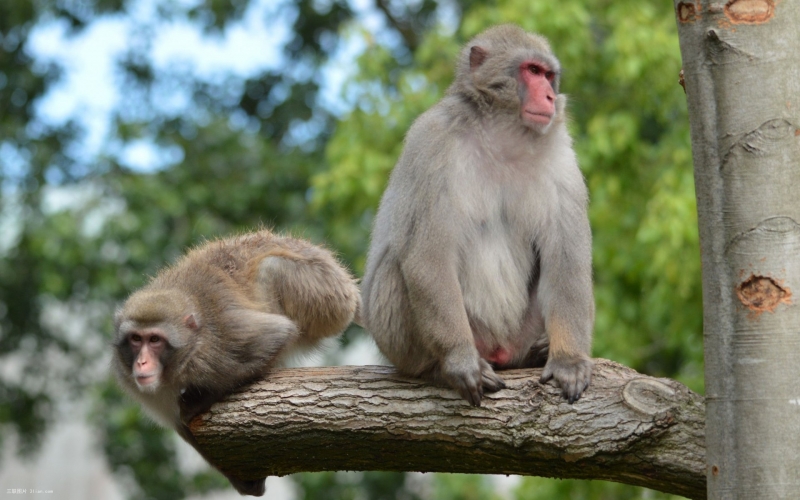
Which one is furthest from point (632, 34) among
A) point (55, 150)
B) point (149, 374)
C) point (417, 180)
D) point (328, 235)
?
point (55, 150)

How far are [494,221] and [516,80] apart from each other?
81cm

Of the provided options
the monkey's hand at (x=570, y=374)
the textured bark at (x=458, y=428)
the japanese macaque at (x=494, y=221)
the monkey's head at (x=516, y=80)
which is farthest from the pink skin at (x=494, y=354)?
the monkey's head at (x=516, y=80)

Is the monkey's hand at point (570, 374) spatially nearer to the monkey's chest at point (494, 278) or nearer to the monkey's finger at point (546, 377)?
the monkey's finger at point (546, 377)

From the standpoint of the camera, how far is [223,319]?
6.06 metres

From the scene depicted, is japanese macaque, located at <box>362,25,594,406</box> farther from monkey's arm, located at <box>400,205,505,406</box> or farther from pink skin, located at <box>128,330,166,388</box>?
pink skin, located at <box>128,330,166,388</box>

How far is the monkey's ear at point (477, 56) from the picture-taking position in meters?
5.55

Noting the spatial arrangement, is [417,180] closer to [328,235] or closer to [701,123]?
[701,123]

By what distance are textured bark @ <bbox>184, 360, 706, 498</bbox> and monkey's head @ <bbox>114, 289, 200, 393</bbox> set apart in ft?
1.65

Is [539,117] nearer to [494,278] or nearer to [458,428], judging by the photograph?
[494,278]

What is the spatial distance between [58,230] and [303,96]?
507cm

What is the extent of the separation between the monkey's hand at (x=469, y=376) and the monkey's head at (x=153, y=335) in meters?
1.91

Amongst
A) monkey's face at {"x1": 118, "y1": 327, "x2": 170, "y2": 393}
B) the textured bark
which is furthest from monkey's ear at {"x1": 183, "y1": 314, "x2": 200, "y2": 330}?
the textured bark

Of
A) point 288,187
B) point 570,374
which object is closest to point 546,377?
point 570,374

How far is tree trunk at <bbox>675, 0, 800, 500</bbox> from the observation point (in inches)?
136
